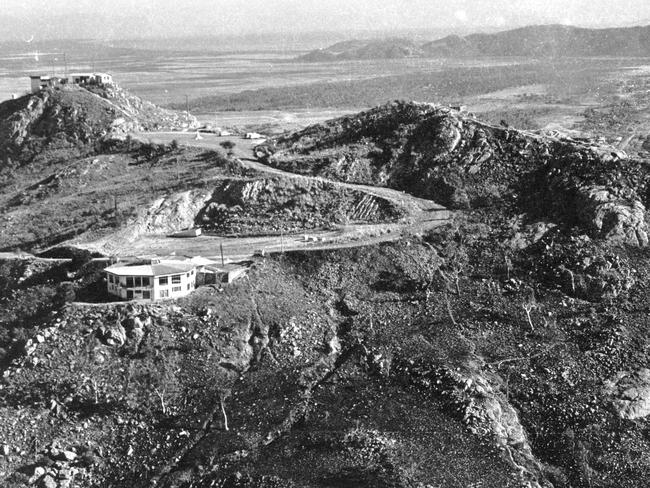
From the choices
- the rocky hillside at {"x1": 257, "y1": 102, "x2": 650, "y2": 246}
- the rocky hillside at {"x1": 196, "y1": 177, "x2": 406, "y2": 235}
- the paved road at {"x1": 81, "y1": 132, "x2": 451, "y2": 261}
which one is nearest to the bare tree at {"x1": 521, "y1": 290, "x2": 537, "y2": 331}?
the rocky hillside at {"x1": 257, "y1": 102, "x2": 650, "y2": 246}

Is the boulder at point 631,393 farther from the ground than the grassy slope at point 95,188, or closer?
closer

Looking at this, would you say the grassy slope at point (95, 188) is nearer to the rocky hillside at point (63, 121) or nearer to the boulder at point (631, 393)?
the rocky hillside at point (63, 121)

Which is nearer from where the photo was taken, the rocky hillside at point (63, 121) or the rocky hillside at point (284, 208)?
the rocky hillside at point (284, 208)

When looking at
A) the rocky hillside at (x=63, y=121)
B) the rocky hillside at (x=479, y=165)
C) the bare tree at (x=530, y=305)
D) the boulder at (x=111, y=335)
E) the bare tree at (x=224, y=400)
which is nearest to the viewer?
the bare tree at (x=224, y=400)

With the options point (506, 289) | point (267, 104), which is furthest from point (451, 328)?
point (267, 104)

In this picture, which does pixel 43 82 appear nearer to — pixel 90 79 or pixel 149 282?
pixel 90 79

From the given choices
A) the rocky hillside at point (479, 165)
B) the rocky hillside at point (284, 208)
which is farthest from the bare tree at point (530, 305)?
the rocky hillside at point (284, 208)

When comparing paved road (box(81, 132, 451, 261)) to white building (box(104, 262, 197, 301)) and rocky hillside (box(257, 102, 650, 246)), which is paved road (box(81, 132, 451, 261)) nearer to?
rocky hillside (box(257, 102, 650, 246))
